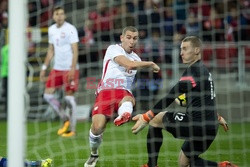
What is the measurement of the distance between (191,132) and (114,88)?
1574mm

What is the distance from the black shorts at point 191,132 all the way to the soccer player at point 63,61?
14.2 ft

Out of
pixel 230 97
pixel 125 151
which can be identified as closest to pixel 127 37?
pixel 125 151

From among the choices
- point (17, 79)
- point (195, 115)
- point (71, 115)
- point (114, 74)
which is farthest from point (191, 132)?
point (71, 115)

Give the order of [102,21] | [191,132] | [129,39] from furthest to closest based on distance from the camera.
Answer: [102,21]
[129,39]
[191,132]

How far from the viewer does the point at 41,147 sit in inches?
375

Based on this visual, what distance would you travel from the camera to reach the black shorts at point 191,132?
260 inches

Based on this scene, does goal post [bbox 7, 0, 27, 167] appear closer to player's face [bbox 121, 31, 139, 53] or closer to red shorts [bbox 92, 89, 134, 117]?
red shorts [bbox 92, 89, 134, 117]

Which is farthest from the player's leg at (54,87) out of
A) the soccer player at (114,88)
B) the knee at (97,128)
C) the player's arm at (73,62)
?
the knee at (97,128)

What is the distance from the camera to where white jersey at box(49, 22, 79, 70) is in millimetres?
11031

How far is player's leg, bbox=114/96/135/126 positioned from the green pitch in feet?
2.72

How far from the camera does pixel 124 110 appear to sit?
7.29m

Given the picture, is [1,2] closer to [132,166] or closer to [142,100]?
[142,100]

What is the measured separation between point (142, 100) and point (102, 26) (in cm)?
184

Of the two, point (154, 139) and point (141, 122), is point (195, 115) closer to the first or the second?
point (154, 139)
